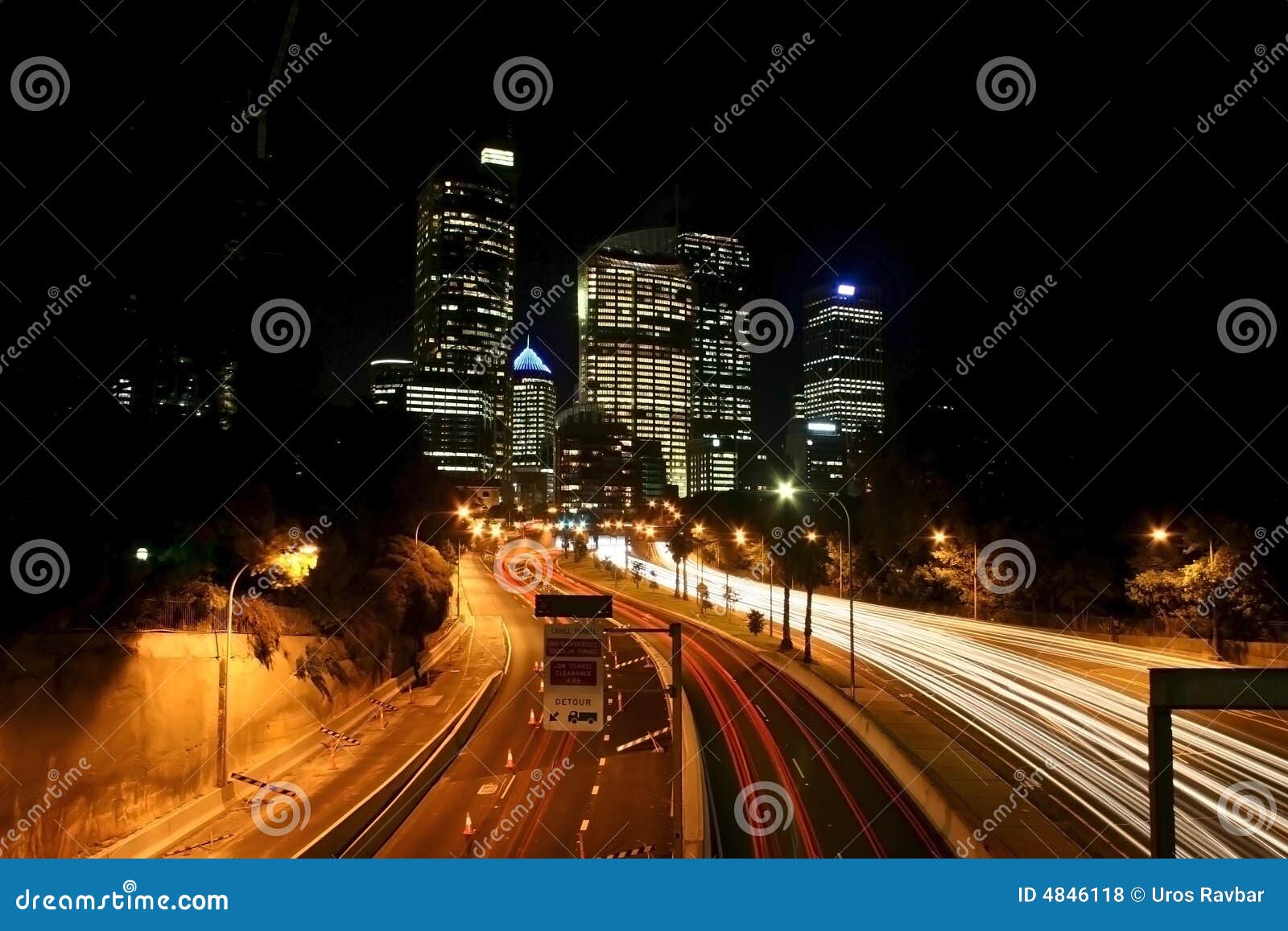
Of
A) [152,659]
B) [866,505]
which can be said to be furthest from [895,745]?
[866,505]

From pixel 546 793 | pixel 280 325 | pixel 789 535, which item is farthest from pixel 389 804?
pixel 789 535

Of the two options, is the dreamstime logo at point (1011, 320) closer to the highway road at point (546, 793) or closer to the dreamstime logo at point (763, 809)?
the highway road at point (546, 793)

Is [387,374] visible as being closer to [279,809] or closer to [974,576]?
[974,576]

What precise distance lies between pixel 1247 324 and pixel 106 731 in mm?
31189

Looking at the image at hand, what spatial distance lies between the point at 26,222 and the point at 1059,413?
1409 inches

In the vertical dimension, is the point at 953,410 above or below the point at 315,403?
above

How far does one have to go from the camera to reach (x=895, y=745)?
18.2m

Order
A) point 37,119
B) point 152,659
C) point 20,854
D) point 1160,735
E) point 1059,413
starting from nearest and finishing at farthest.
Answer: point 1160,735 < point 20,854 < point 37,119 < point 152,659 < point 1059,413

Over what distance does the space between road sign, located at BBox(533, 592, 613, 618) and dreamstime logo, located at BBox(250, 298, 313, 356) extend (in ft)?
46.5

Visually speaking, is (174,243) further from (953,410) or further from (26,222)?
(953,410)

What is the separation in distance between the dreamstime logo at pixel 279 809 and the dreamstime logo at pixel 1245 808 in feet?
50.4

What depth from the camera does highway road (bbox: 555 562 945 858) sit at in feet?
48.7

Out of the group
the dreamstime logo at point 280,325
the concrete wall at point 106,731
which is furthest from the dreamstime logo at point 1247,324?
the concrete wall at point 106,731

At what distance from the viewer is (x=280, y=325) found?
76.0 feet
